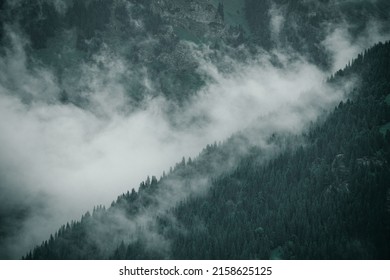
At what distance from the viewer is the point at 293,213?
516ft

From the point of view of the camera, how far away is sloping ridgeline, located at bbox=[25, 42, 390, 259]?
477 feet

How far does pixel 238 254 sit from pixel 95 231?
80573mm

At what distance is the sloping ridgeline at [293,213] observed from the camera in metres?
145

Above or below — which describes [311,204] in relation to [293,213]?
above

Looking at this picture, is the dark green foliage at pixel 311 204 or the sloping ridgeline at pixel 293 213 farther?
the sloping ridgeline at pixel 293 213

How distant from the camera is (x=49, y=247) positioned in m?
182

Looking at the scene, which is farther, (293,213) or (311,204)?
(311,204)

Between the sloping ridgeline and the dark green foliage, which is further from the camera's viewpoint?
the sloping ridgeline

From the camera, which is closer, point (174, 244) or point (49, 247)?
point (174, 244)

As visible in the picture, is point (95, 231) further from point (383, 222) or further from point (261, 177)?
point (383, 222)
